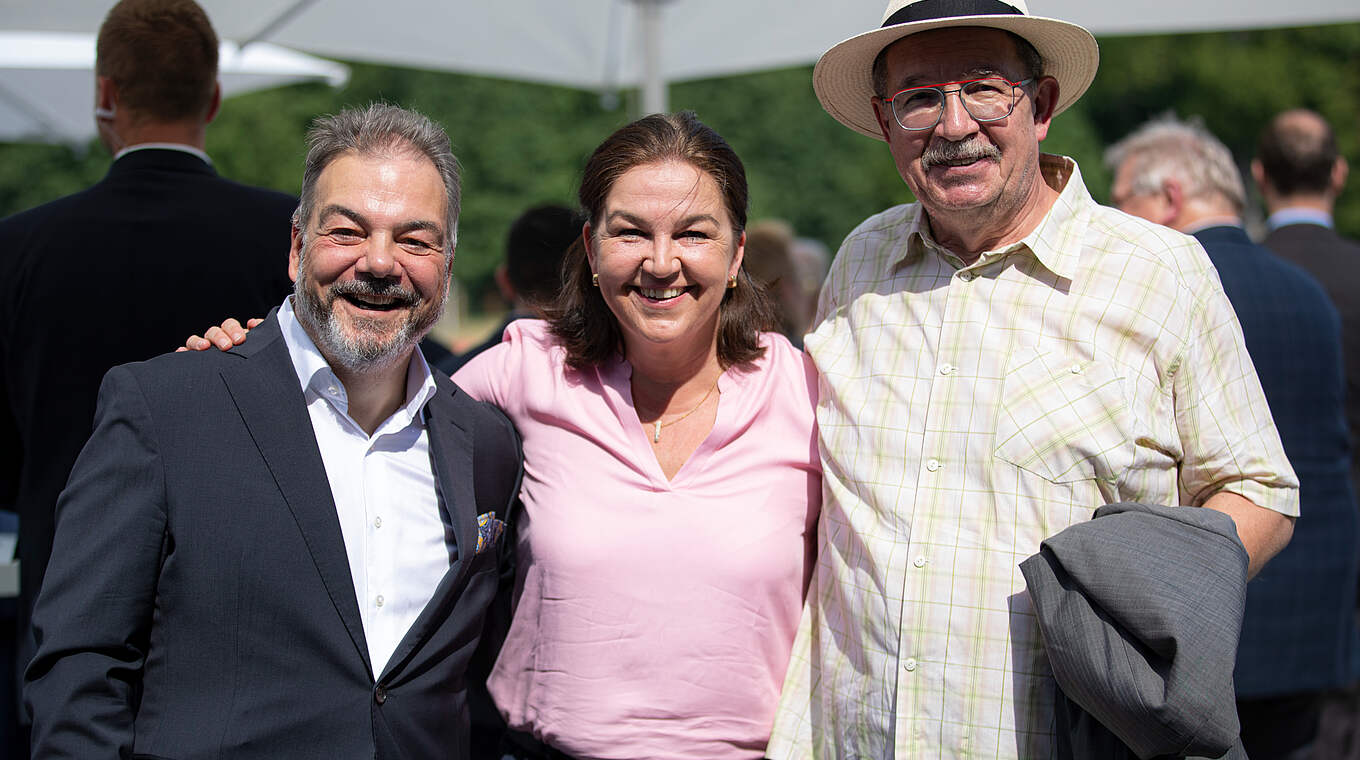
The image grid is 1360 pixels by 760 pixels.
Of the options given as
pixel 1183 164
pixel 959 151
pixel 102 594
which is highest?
pixel 1183 164

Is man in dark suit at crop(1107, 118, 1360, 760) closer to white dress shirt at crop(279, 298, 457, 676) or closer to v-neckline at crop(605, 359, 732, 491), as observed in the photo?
v-neckline at crop(605, 359, 732, 491)

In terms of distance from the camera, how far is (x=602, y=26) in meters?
5.70

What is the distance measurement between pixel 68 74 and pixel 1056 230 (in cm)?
701

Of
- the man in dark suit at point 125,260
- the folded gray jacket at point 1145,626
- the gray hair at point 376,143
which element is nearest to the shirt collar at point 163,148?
the man in dark suit at point 125,260

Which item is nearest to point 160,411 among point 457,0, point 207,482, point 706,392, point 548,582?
point 207,482

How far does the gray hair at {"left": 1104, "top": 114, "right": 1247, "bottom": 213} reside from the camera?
4.04 meters

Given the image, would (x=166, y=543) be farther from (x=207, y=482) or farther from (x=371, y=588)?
(x=371, y=588)

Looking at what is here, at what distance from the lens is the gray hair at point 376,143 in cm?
230

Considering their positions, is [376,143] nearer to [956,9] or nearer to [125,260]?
[125,260]

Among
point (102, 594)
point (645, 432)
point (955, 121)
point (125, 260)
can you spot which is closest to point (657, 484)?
point (645, 432)

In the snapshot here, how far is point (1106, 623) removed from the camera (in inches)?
78.3

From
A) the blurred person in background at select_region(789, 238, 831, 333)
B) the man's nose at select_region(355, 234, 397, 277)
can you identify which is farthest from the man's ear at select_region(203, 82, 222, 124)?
the blurred person in background at select_region(789, 238, 831, 333)

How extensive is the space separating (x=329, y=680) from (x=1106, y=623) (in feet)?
4.59

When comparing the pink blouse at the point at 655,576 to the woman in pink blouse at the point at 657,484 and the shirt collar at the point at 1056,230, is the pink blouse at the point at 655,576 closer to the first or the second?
the woman in pink blouse at the point at 657,484
